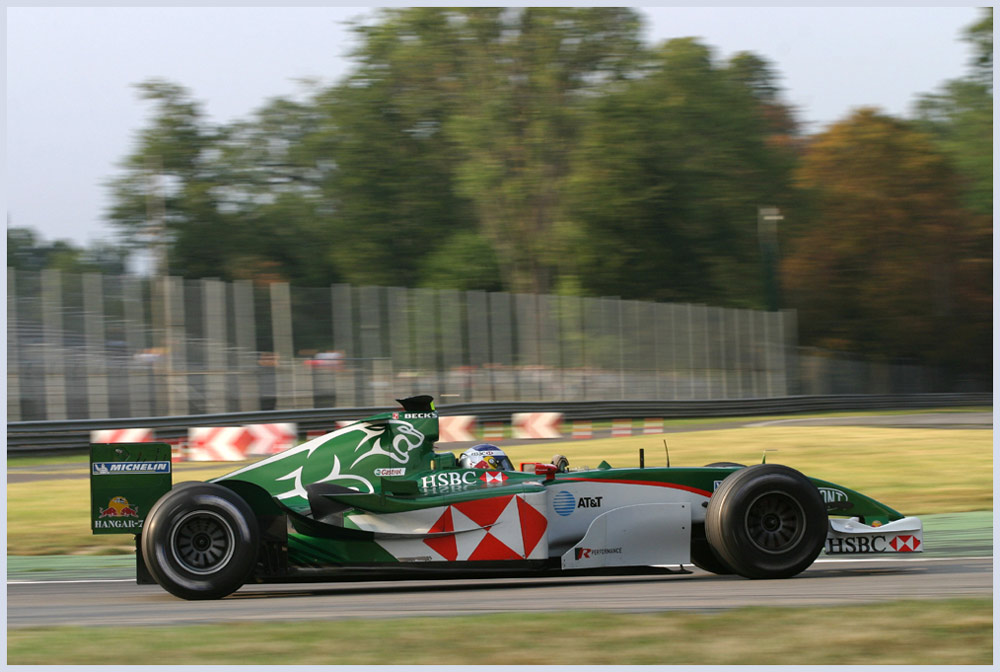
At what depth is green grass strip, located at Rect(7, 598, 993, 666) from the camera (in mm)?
5492

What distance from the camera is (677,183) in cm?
3256

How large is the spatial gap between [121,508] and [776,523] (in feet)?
14.7

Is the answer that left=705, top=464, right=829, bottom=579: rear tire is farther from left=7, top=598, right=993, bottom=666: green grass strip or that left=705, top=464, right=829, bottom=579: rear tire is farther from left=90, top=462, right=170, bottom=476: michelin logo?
left=90, top=462, right=170, bottom=476: michelin logo

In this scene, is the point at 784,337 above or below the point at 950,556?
above

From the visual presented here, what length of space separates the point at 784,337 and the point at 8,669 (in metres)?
27.4

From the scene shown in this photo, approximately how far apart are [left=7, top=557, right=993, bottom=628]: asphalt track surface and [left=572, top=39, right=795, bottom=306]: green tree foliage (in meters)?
23.6

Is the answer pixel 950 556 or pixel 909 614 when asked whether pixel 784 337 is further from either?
pixel 909 614

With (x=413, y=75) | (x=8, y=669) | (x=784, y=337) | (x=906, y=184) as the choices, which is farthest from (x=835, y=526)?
(x=906, y=184)

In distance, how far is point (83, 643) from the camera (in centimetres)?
611

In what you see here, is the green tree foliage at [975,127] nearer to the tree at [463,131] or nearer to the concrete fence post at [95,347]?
the tree at [463,131]

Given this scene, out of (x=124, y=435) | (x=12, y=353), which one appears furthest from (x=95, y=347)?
(x=124, y=435)

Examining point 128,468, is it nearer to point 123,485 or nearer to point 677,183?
point 123,485

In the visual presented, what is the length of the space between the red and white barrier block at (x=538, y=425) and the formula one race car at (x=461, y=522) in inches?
454

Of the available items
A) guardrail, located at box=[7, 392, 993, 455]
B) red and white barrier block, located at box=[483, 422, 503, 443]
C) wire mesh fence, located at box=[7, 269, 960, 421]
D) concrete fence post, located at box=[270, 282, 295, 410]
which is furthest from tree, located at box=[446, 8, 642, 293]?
concrete fence post, located at box=[270, 282, 295, 410]
